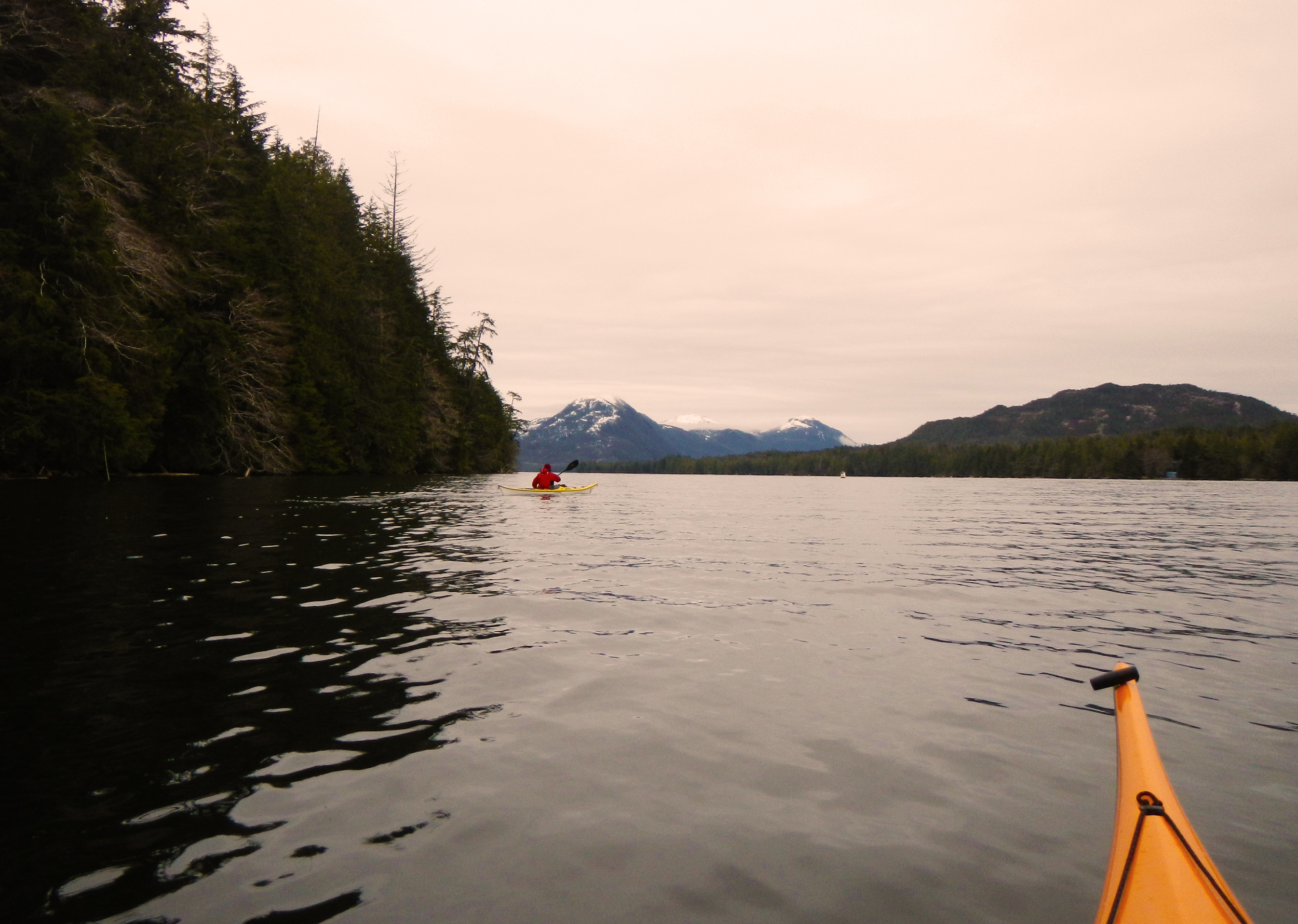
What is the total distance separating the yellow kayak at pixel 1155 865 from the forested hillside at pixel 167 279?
1446 inches

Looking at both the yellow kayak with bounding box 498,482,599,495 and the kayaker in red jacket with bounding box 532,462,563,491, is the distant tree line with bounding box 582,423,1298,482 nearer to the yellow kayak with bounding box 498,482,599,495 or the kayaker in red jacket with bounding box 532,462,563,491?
the yellow kayak with bounding box 498,482,599,495

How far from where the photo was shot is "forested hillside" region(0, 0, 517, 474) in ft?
98.1

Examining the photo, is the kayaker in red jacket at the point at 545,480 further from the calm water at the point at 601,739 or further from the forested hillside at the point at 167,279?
the calm water at the point at 601,739

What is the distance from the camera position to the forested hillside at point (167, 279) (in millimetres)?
29906

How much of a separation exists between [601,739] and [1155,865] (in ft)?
12.7

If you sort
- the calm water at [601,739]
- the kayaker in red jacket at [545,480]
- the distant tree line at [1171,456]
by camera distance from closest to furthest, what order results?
the calm water at [601,739]
the kayaker in red jacket at [545,480]
the distant tree line at [1171,456]

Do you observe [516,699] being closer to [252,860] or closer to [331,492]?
[252,860]

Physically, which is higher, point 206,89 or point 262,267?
point 206,89

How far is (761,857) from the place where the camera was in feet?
13.8

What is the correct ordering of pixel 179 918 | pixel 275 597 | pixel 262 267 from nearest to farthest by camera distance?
pixel 179 918, pixel 275 597, pixel 262 267

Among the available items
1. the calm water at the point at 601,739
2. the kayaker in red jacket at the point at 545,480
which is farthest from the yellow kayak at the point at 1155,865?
the kayaker in red jacket at the point at 545,480

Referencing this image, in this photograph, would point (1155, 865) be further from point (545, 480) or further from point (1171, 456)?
point (1171, 456)

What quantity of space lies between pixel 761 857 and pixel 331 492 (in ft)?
117

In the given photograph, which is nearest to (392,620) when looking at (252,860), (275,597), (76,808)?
(275,597)
